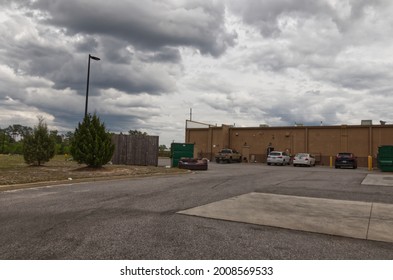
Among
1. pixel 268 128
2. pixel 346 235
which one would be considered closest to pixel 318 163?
pixel 268 128

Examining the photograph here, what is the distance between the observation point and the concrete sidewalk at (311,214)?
6371 mm

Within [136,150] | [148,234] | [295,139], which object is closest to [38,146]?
[136,150]

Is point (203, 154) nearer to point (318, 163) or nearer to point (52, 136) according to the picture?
point (318, 163)

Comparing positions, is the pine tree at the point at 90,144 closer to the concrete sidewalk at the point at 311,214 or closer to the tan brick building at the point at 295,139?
the concrete sidewalk at the point at 311,214

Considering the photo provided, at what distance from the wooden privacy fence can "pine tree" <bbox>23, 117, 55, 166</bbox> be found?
513 cm

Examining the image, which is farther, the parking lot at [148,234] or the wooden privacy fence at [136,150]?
the wooden privacy fence at [136,150]

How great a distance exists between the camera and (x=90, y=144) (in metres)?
18.3

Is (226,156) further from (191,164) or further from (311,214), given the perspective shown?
(311,214)

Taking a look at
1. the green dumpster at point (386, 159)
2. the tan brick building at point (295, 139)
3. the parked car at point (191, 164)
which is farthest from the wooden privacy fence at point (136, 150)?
the tan brick building at point (295, 139)

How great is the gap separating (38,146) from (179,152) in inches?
390

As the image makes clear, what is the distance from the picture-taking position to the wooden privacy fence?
25359 mm

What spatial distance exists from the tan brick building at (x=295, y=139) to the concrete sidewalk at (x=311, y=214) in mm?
31817

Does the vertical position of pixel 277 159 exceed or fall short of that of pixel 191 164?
it exceeds it

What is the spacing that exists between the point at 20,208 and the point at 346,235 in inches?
283
